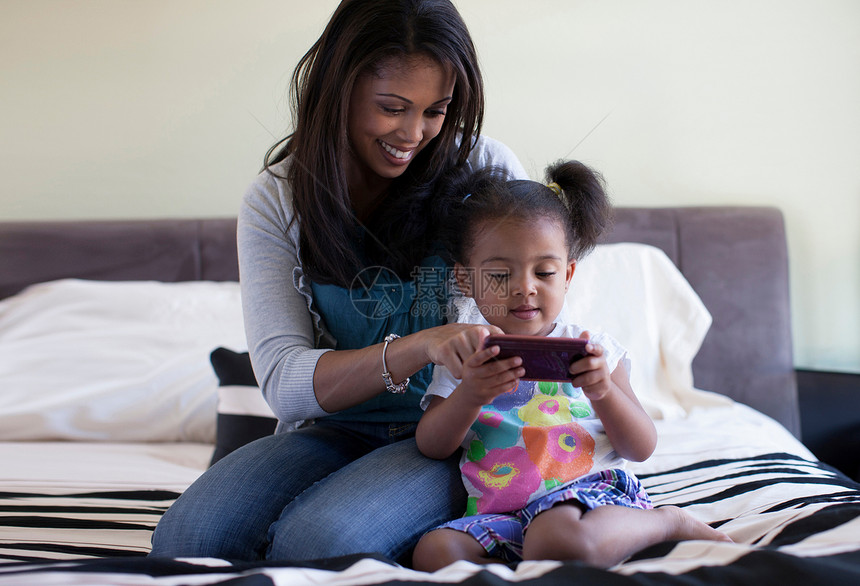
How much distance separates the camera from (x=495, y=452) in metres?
1.06

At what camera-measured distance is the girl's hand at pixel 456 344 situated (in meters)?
0.94

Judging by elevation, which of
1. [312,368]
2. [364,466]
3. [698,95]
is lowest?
[364,466]

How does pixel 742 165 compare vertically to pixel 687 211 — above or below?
above

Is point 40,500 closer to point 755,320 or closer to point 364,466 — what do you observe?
point 364,466

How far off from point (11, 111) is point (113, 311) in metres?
0.82

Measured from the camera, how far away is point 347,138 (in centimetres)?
125

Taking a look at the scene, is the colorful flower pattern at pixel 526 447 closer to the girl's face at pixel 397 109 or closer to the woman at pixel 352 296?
the woman at pixel 352 296

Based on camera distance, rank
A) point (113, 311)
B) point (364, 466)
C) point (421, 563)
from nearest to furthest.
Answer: point (421, 563) → point (364, 466) → point (113, 311)

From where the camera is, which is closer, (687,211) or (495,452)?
(495,452)

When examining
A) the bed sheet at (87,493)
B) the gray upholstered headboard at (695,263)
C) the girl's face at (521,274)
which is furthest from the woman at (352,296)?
the gray upholstered headboard at (695,263)

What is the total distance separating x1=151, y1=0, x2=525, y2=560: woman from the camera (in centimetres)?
99

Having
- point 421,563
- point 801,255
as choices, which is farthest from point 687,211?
point 421,563

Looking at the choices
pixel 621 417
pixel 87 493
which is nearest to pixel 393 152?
pixel 621 417

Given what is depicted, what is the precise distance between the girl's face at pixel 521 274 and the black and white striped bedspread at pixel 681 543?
390mm
